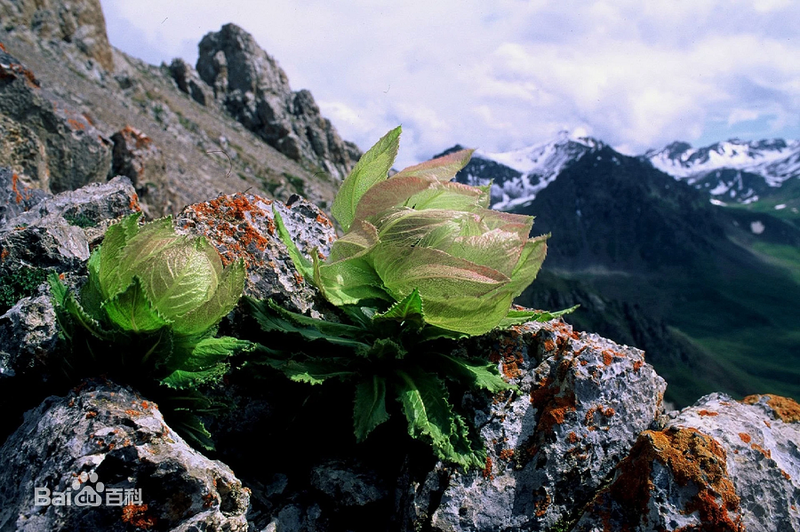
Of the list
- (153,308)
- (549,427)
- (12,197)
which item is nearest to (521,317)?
(549,427)

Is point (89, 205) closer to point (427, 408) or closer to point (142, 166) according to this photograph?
point (427, 408)

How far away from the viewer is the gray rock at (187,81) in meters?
90.7

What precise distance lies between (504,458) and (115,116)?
49161 mm

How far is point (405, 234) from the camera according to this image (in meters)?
2.63

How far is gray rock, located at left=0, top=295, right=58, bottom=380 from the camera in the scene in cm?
247

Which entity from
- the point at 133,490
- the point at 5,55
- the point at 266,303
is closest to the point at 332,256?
the point at 266,303

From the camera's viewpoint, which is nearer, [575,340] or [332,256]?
[332,256]

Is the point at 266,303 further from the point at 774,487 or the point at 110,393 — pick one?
→ the point at 774,487

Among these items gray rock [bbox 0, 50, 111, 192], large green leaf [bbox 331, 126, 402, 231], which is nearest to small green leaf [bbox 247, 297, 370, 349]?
large green leaf [bbox 331, 126, 402, 231]

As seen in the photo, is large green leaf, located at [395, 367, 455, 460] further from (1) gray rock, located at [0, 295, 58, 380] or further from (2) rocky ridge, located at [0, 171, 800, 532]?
(1) gray rock, located at [0, 295, 58, 380]

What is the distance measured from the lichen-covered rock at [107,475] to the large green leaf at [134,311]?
37 cm

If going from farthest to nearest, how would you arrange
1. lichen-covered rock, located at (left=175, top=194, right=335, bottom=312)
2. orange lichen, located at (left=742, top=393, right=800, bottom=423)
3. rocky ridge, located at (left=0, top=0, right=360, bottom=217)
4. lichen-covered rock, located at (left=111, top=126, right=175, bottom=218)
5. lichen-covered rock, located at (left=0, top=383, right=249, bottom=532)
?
1. lichen-covered rock, located at (left=111, top=126, right=175, bottom=218)
2. rocky ridge, located at (left=0, top=0, right=360, bottom=217)
3. orange lichen, located at (left=742, top=393, right=800, bottom=423)
4. lichen-covered rock, located at (left=175, top=194, right=335, bottom=312)
5. lichen-covered rock, located at (left=0, top=383, right=249, bottom=532)

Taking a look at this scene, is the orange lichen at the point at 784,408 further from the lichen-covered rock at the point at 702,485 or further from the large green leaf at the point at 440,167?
the large green leaf at the point at 440,167

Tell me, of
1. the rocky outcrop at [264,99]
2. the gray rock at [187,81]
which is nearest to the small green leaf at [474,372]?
the rocky outcrop at [264,99]
